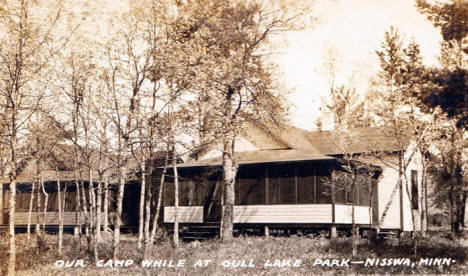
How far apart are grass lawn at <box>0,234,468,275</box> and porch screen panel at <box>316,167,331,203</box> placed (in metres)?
2.56

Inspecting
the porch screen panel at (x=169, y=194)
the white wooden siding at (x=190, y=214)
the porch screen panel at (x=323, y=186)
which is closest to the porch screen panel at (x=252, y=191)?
the white wooden siding at (x=190, y=214)

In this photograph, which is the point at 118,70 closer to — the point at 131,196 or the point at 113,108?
the point at 113,108

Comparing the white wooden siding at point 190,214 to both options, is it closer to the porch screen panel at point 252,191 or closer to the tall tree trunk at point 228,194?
the porch screen panel at point 252,191

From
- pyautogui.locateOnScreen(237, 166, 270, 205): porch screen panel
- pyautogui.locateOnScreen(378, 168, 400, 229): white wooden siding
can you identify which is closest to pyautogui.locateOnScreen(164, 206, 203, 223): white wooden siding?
pyautogui.locateOnScreen(237, 166, 270, 205): porch screen panel

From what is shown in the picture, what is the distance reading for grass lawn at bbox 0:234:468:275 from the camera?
631 inches

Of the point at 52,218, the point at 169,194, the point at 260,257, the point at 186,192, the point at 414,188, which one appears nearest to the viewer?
the point at 260,257

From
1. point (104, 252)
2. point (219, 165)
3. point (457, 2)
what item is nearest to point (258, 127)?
point (219, 165)

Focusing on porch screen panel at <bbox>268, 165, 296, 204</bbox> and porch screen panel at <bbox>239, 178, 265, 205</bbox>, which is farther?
porch screen panel at <bbox>239, 178, 265, 205</bbox>

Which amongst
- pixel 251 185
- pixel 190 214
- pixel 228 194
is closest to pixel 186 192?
pixel 190 214

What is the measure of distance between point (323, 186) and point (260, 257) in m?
7.50

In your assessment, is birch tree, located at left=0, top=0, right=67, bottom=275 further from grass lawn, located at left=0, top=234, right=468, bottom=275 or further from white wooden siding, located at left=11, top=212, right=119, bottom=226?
white wooden siding, located at left=11, top=212, right=119, bottom=226

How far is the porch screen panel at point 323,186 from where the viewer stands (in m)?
24.6

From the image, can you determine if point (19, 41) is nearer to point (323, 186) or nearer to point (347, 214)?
point (323, 186)

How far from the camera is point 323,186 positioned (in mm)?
24844
